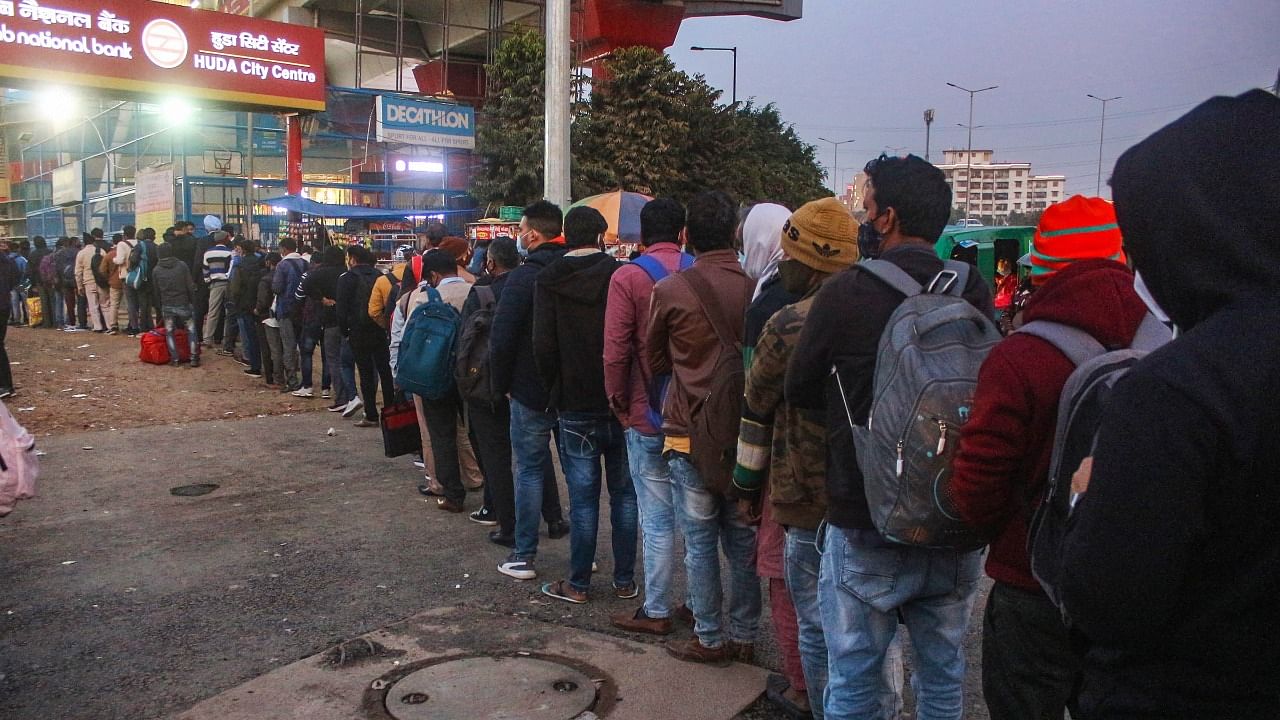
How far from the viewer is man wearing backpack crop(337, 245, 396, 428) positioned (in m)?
9.10

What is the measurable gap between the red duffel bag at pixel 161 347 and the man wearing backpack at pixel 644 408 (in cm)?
1142

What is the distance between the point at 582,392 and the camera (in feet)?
16.0

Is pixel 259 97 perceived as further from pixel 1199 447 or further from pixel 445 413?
pixel 1199 447

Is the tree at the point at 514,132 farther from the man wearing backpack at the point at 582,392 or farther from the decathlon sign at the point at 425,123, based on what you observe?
the man wearing backpack at the point at 582,392

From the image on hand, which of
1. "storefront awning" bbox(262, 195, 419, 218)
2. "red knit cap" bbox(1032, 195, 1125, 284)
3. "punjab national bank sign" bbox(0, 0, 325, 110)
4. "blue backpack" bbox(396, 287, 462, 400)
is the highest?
"punjab national bank sign" bbox(0, 0, 325, 110)

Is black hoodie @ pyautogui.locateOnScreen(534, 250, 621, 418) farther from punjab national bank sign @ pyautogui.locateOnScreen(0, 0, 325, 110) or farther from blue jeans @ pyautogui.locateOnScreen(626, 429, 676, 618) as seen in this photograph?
punjab national bank sign @ pyautogui.locateOnScreen(0, 0, 325, 110)

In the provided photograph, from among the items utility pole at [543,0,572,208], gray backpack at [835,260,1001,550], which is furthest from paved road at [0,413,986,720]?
utility pole at [543,0,572,208]

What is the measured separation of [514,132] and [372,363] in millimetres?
15974

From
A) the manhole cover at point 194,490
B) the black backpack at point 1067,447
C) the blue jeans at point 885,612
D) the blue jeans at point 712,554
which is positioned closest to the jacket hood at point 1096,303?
the black backpack at point 1067,447

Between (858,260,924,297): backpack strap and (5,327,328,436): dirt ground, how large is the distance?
955 cm

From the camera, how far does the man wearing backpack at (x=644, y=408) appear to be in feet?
14.6

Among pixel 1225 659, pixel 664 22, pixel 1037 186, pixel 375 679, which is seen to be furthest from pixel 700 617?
pixel 1037 186

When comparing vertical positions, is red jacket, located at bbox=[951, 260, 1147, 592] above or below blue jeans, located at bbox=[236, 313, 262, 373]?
above

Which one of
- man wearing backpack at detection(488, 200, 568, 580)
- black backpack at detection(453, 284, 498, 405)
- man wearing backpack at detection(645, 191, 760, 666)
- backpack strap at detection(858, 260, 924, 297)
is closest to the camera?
backpack strap at detection(858, 260, 924, 297)
